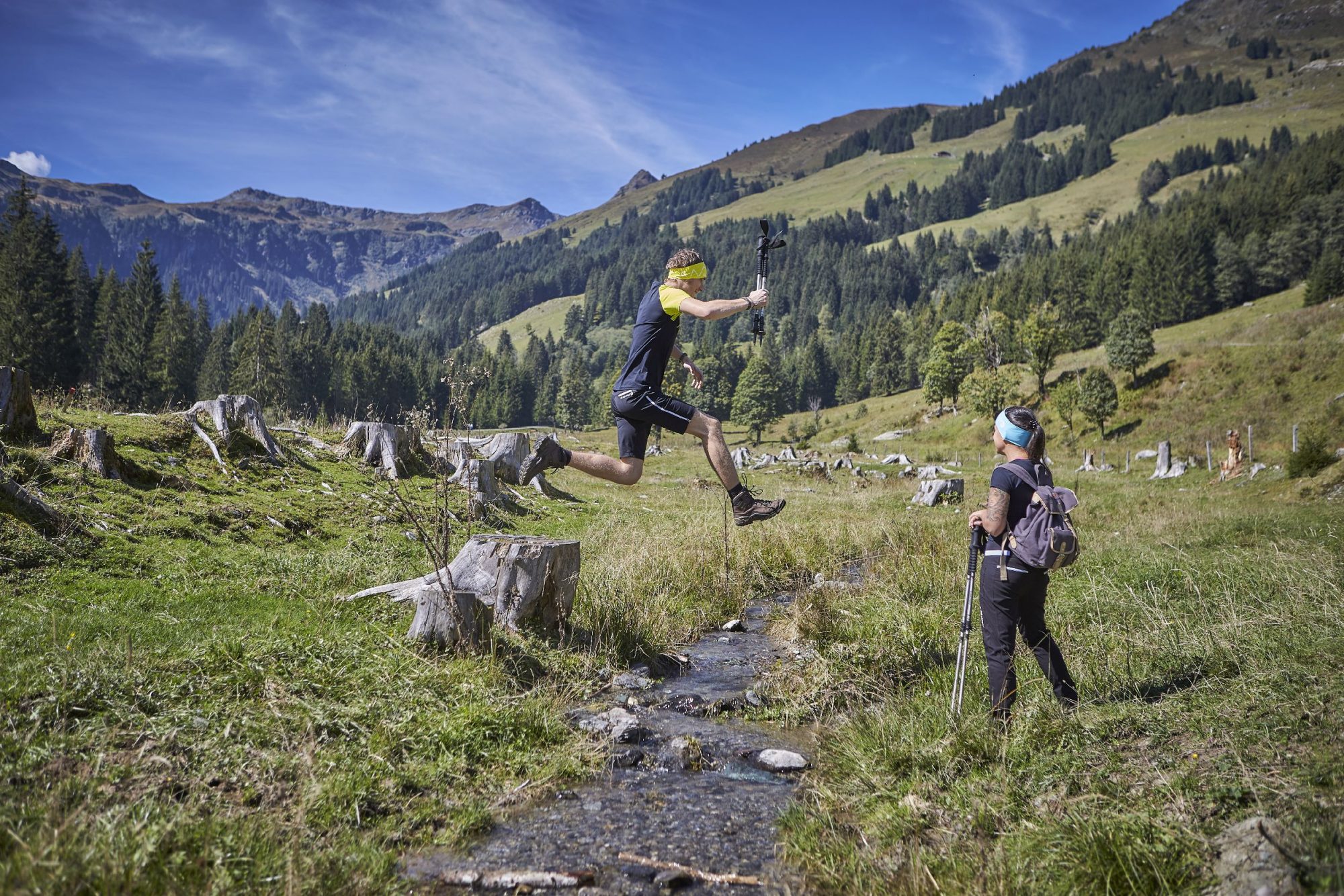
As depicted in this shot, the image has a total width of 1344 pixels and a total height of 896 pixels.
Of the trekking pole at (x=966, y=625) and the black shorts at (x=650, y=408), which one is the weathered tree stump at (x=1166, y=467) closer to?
the black shorts at (x=650, y=408)

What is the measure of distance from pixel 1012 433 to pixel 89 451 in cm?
1134

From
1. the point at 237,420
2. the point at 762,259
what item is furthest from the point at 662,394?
the point at 237,420

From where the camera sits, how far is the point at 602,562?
11258mm

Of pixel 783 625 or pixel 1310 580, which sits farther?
pixel 783 625

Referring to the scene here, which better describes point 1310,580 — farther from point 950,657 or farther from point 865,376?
point 865,376

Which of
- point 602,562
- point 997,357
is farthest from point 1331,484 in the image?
point 997,357

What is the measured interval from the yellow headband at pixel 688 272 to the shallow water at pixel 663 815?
4330 mm

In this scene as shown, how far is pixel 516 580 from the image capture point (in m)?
8.00

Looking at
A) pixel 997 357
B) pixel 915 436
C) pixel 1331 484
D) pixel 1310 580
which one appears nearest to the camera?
pixel 1310 580

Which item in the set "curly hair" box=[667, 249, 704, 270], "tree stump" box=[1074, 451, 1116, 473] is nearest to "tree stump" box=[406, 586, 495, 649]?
"curly hair" box=[667, 249, 704, 270]

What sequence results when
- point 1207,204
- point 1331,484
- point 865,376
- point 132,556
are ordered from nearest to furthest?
point 132,556, point 1331,484, point 1207,204, point 865,376

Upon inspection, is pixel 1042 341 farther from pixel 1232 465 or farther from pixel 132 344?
pixel 132 344

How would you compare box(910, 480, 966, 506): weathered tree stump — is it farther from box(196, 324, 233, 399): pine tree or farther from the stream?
box(196, 324, 233, 399): pine tree

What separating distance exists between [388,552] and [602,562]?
299 cm
